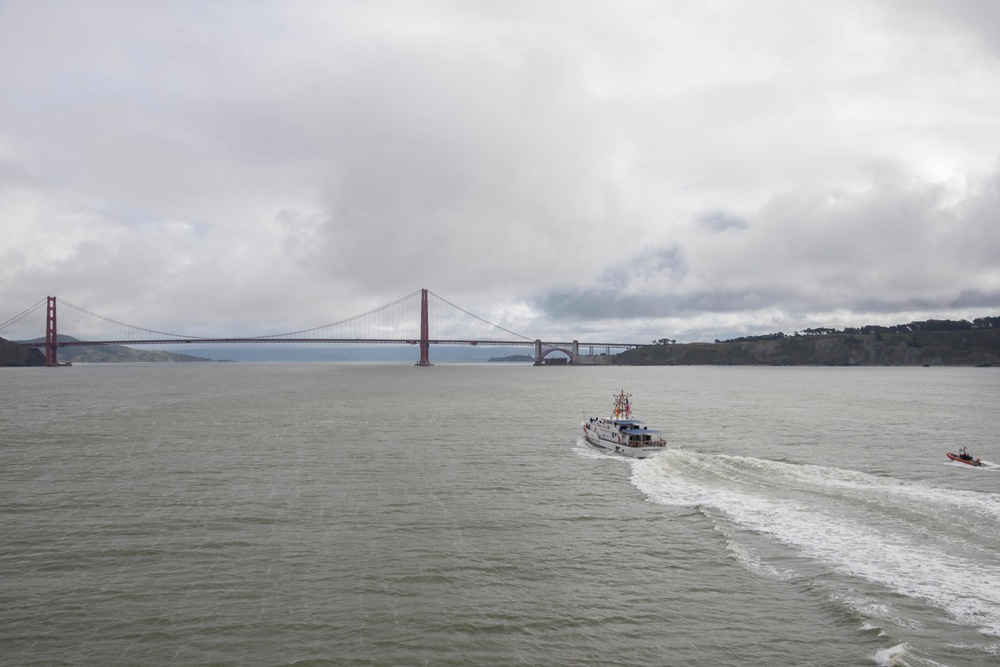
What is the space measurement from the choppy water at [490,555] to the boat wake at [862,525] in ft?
0.39

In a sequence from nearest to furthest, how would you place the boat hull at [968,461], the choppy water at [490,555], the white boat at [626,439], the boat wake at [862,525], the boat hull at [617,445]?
the choppy water at [490,555], the boat wake at [862,525], the boat hull at [968,461], the boat hull at [617,445], the white boat at [626,439]

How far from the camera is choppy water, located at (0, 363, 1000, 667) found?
13703mm

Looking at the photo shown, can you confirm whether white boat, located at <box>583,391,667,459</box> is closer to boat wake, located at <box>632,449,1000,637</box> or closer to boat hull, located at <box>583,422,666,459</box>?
boat hull, located at <box>583,422,666,459</box>

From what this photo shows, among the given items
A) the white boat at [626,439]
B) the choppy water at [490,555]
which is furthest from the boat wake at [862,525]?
the white boat at [626,439]

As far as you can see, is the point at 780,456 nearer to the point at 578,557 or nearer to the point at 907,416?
the point at 578,557

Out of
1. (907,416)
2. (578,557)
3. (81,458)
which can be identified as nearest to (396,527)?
(578,557)

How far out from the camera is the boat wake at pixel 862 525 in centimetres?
1639

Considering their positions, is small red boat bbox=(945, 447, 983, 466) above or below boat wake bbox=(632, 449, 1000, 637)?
above

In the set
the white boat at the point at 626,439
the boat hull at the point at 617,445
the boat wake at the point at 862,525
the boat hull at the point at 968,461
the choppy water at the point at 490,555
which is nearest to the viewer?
the choppy water at the point at 490,555

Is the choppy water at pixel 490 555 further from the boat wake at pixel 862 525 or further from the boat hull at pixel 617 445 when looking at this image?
the boat hull at pixel 617 445

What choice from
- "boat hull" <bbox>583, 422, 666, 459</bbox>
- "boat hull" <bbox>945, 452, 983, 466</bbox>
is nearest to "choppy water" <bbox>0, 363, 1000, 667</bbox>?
"boat hull" <bbox>945, 452, 983, 466</bbox>

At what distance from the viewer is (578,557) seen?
1919 cm

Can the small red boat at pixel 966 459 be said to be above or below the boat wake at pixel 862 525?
above

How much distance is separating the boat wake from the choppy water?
118 millimetres
